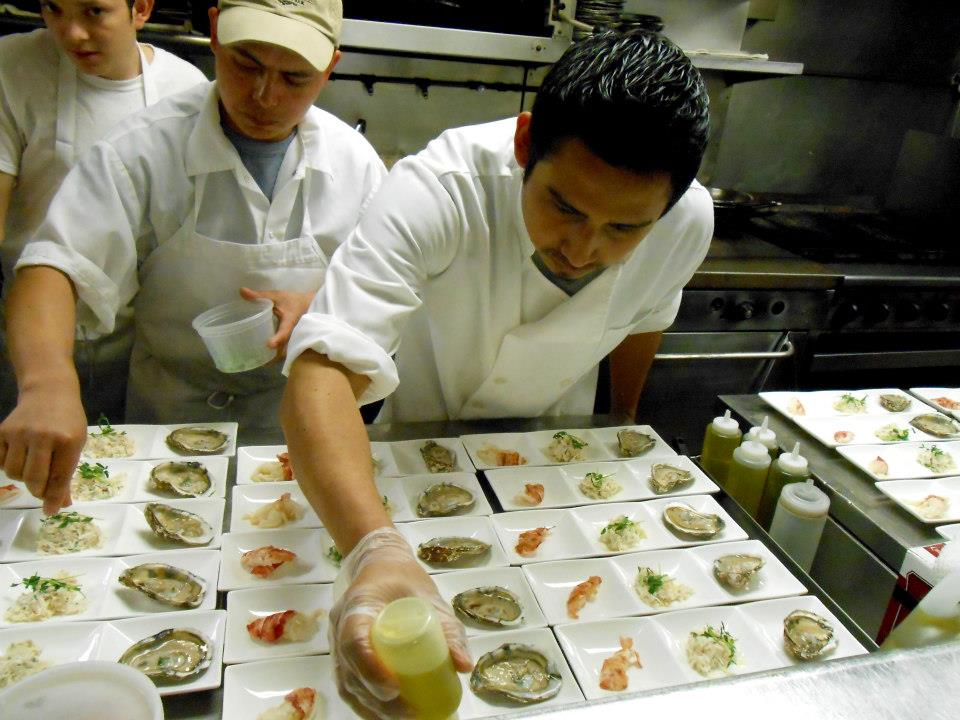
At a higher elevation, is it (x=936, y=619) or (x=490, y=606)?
(x=936, y=619)

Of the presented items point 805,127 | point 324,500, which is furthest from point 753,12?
point 324,500

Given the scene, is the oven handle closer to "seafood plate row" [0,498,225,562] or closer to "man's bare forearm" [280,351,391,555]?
"man's bare forearm" [280,351,391,555]

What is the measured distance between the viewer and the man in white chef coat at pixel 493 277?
1.16 m

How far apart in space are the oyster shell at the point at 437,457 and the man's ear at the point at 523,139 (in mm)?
685

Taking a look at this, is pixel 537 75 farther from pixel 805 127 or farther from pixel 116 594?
pixel 116 594

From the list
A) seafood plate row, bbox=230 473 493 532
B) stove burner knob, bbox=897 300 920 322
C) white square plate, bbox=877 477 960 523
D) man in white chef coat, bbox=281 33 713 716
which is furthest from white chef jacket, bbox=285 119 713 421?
stove burner knob, bbox=897 300 920 322

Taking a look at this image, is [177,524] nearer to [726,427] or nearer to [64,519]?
[64,519]

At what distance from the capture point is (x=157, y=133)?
5.73 ft

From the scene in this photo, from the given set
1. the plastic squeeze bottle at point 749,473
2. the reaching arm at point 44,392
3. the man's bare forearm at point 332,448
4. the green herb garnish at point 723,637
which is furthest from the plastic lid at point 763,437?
the reaching arm at point 44,392

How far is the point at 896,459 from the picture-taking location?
73.3 inches

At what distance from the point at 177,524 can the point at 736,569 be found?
1.08 meters

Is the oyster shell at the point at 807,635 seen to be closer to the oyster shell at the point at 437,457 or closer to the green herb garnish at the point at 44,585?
the oyster shell at the point at 437,457

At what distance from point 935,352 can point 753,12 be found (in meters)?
1.92

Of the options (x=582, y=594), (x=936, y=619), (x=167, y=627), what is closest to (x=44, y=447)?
(x=167, y=627)
